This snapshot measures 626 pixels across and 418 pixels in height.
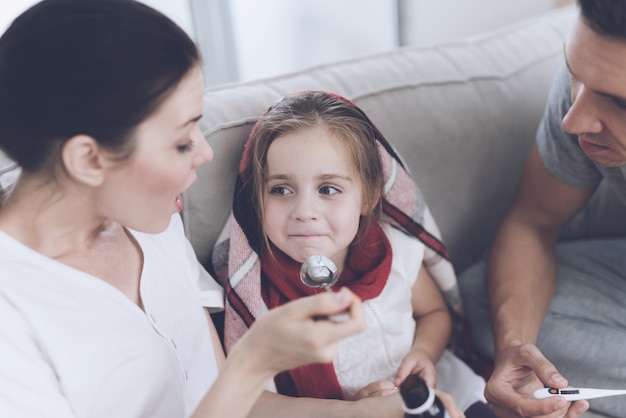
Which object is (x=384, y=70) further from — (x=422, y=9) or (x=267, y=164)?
(x=422, y=9)

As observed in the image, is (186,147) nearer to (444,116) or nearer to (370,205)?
(370,205)

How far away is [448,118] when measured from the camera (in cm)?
139

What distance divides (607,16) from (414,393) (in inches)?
21.1

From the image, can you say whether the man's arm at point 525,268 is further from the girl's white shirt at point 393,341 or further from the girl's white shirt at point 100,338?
the girl's white shirt at point 100,338

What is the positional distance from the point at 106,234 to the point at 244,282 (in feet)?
0.77

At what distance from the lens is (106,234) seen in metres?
0.95

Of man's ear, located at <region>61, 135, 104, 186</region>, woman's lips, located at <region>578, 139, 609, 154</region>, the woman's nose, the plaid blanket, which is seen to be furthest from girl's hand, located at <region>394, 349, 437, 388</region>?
man's ear, located at <region>61, 135, 104, 186</region>

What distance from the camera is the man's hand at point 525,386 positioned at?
3.10 ft

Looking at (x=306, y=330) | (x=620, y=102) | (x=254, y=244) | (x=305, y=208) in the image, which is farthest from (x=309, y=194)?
(x=620, y=102)

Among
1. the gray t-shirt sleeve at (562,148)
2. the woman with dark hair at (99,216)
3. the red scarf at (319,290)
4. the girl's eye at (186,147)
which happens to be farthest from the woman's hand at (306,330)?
the gray t-shirt sleeve at (562,148)

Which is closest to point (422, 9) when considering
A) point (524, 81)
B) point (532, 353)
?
point (524, 81)

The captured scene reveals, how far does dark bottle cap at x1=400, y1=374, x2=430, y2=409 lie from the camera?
0.72 m

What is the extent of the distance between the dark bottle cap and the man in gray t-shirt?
0.32 m

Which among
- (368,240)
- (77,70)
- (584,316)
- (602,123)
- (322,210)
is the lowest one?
(584,316)
